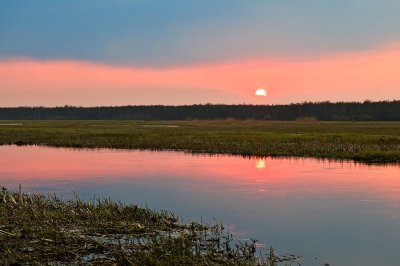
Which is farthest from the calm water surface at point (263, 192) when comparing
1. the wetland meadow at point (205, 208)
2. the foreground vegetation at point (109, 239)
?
the foreground vegetation at point (109, 239)

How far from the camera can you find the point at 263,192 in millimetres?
23250

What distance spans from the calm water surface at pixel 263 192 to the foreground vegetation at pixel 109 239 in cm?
142

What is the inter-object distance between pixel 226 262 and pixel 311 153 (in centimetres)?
2964

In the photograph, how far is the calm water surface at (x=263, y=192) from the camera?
14.5 m

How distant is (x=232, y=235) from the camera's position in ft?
48.7

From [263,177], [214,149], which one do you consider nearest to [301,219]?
[263,177]

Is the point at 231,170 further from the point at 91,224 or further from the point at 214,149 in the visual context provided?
the point at 91,224

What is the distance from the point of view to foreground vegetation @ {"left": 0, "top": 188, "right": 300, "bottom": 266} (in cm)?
1166

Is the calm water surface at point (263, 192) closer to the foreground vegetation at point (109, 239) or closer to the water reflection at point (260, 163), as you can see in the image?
the water reflection at point (260, 163)

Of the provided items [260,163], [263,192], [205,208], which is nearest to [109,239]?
[205,208]

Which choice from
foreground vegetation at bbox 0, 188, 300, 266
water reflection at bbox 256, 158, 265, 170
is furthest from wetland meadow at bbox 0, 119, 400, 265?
water reflection at bbox 256, 158, 265, 170

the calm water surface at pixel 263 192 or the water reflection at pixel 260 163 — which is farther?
the water reflection at pixel 260 163

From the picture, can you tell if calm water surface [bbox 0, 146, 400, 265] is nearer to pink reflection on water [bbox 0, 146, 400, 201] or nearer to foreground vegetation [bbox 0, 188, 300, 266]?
pink reflection on water [bbox 0, 146, 400, 201]

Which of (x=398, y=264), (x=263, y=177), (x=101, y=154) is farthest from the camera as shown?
(x=101, y=154)
